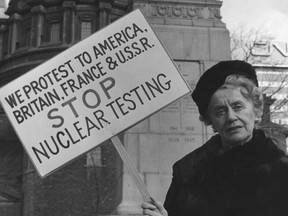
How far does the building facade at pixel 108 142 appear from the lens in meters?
6.98

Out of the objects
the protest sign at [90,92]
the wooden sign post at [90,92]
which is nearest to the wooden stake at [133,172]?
the wooden sign post at [90,92]

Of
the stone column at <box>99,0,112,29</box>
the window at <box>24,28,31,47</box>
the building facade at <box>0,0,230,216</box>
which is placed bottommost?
the building facade at <box>0,0,230,216</box>

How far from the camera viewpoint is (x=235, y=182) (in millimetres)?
2064

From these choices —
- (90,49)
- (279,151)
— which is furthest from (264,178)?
(90,49)

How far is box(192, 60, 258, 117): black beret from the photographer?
2229 mm

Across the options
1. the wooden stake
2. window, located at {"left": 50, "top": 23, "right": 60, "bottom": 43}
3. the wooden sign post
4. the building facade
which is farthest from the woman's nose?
window, located at {"left": 50, "top": 23, "right": 60, "bottom": 43}

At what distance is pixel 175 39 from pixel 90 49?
433 centimetres

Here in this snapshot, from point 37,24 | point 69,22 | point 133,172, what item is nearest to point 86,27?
point 69,22

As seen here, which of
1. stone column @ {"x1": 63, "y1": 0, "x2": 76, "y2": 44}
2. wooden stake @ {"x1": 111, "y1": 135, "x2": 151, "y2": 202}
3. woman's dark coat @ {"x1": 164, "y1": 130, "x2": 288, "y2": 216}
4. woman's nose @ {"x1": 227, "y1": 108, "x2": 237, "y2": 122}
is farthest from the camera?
stone column @ {"x1": 63, "y1": 0, "x2": 76, "y2": 44}

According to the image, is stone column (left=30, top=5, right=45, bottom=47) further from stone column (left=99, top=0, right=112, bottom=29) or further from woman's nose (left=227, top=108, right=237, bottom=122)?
woman's nose (left=227, top=108, right=237, bottom=122)

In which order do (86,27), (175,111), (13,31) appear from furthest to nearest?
(13,31) → (86,27) → (175,111)

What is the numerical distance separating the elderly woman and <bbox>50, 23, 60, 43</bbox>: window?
38.7 m

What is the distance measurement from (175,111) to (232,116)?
504 cm

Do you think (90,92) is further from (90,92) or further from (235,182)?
(235,182)
